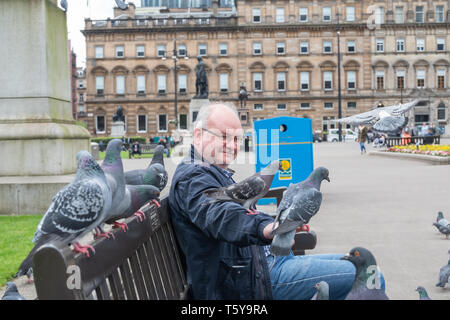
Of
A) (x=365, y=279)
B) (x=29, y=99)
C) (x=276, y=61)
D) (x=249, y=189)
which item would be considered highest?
(x=276, y=61)

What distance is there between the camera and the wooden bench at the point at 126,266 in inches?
66.4

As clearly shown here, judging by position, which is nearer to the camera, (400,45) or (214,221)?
(214,221)

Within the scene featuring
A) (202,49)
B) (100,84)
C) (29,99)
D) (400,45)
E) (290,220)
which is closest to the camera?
(290,220)

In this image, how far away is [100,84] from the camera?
66.2 metres

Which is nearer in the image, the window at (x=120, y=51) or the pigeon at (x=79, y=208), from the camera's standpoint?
the pigeon at (x=79, y=208)

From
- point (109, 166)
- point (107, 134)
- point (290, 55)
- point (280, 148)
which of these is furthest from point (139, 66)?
point (109, 166)

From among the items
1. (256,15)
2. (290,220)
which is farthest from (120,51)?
(290,220)

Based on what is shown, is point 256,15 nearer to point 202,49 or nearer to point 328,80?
point 202,49

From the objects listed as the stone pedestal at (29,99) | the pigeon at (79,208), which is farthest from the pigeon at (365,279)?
the stone pedestal at (29,99)

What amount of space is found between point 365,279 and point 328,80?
216 feet

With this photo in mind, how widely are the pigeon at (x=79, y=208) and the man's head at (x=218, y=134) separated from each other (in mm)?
569

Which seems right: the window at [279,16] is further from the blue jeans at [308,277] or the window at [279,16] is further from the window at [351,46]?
the blue jeans at [308,277]

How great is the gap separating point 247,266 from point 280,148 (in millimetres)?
7232
